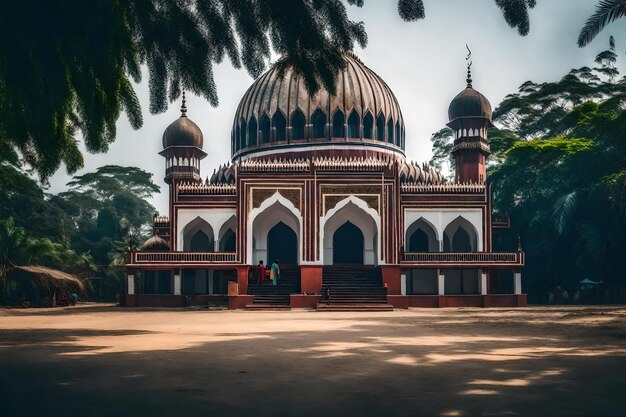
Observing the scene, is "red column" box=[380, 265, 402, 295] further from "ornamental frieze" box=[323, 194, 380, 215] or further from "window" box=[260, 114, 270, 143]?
"window" box=[260, 114, 270, 143]

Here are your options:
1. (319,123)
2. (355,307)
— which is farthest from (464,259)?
(319,123)

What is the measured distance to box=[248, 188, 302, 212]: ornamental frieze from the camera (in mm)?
29391

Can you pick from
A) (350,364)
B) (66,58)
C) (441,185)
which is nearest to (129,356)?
(350,364)

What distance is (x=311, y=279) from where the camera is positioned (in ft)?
92.8

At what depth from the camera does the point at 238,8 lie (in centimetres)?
643

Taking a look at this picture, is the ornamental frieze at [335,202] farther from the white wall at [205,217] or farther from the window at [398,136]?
the window at [398,136]

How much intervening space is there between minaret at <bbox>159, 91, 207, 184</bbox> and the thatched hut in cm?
1140

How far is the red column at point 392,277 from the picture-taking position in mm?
28375

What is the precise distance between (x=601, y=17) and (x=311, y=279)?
1661 cm

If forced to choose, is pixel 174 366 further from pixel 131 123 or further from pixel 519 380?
pixel 519 380

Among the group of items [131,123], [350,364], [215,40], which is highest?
[215,40]

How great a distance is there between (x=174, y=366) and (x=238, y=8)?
3935mm

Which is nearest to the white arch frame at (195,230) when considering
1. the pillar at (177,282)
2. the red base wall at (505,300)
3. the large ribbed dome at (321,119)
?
the pillar at (177,282)

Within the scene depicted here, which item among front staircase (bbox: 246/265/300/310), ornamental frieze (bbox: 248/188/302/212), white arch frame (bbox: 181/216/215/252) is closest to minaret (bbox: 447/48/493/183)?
ornamental frieze (bbox: 248/188/302/212)
